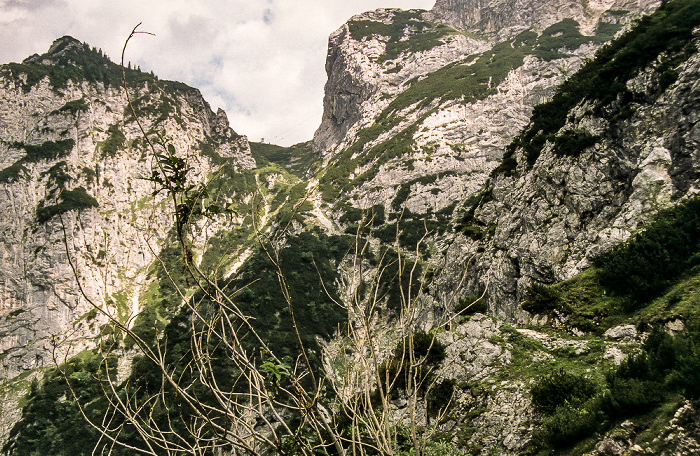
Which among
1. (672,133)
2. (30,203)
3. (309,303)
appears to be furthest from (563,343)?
(30,203)

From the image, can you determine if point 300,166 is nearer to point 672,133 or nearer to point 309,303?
point 309,303

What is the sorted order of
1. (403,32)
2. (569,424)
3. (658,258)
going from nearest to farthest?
(569,424), (658,258), (403,32)

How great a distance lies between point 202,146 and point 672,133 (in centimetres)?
11150

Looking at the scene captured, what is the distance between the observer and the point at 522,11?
112m

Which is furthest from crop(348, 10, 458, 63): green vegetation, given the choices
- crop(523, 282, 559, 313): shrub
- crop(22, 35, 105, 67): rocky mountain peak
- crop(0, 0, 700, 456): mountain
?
crop(523, 282, 559, 313): shrub

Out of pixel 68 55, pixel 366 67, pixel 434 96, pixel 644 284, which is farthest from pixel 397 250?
pixel 68 55

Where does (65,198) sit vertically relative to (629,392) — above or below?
above

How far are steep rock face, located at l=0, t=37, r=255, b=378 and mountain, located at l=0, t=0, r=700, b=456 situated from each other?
1.76 ft

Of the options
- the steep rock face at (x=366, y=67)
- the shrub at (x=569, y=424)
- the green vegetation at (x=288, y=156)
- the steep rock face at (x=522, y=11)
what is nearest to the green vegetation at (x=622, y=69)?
the shrub at (x=569, y=424)

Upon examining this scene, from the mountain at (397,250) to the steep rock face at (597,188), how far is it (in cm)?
9

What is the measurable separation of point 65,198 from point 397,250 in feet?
306

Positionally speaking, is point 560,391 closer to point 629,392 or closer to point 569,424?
point 569,424

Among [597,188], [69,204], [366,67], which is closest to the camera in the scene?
[597,188]

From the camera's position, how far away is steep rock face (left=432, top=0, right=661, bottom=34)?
92.9 metres
